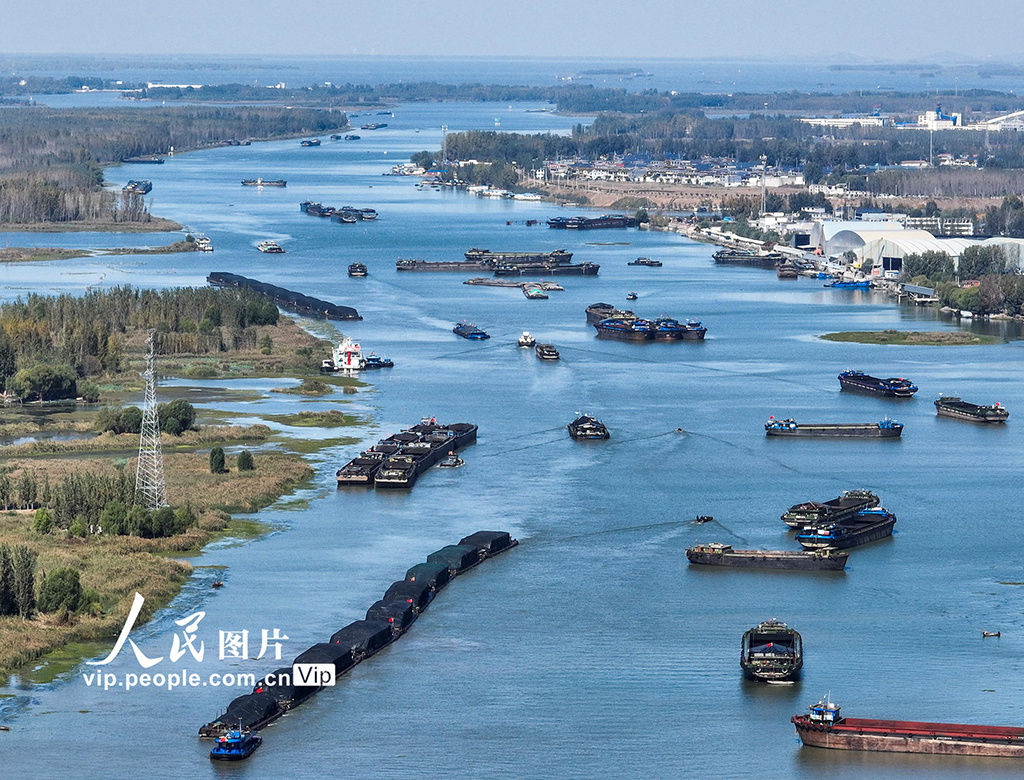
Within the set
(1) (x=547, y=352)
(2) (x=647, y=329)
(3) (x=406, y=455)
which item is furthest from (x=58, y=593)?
(2) (x=647, y=329)

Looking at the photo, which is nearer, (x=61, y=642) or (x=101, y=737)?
(x=101, y=737)

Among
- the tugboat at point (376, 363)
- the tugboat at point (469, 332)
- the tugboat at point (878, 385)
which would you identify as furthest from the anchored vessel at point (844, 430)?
the tugboat at point (469, 332)

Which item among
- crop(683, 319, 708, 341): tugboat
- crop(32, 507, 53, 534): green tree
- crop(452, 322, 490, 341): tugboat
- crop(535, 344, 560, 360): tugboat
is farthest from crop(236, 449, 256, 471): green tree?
crop(683, 319, 708, 341): tugboat

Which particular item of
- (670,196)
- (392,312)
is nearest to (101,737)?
(392,312)

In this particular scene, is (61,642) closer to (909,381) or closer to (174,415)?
(174,415)

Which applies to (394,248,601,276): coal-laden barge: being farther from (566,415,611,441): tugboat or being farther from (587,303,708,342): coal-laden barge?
(566,415,611,441): tugboat

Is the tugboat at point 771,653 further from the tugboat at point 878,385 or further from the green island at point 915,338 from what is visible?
the green island at point 915,338
